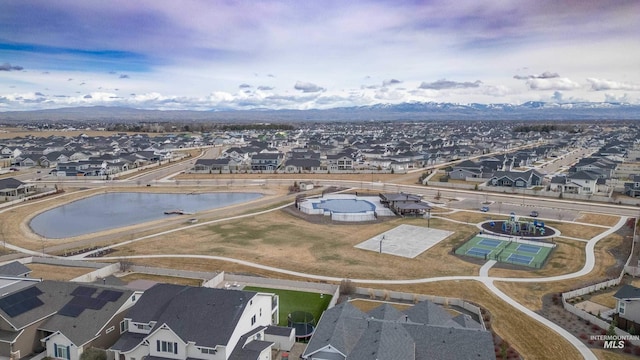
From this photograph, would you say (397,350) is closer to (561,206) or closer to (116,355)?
(116,355)

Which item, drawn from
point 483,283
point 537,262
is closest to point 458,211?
point 537,262

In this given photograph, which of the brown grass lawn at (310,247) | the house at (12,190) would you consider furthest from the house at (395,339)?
the house at (12,190)

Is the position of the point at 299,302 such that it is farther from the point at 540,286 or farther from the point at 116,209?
the point at 116,209

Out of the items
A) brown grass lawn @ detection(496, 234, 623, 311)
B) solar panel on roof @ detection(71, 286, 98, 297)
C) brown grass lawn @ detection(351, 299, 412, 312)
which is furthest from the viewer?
brown grass lawn @ detection(496, 234, 623, 311)

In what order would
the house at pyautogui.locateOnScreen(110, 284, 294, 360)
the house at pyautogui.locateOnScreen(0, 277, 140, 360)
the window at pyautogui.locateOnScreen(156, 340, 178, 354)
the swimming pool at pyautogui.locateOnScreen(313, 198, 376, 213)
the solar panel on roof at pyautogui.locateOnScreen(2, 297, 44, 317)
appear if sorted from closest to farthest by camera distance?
the house at pyautogui.locateOnScreen(110, 284, 294, 360)
the window at pyautogui.locateOnScreen(156, 340, 178, 354)
the house at pyautogui.locateOnScreen(0, 277, 140, 360)
the solar panel on roof at pyautogui.locateOnScreen(2, 297, 44, 317)
the swimming pool at pyautogui.locateOnScreen(313, 198, 376, 213)

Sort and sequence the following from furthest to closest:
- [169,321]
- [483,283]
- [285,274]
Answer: [285,274] < [483,283] < [169,321]

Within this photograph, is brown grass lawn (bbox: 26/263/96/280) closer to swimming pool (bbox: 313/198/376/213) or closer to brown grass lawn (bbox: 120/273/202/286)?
brown grass lawn (bbox: 120/273/202/286)

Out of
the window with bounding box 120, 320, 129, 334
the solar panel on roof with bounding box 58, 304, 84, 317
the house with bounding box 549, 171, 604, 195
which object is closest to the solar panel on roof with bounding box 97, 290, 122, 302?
the solar panel on roof with bounding box 58, 304, 84, 317
